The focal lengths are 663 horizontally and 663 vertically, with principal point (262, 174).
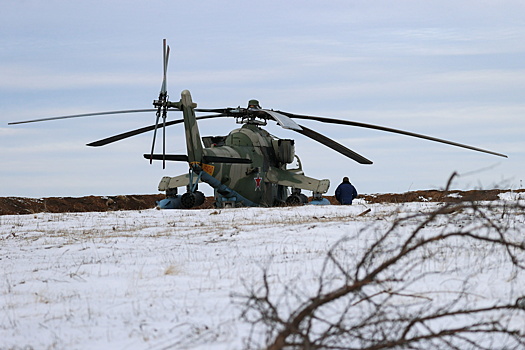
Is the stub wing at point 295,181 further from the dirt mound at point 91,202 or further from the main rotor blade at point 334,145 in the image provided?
the dirt mound at point 91,202

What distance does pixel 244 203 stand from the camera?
21.4 meters

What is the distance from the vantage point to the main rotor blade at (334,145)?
63.8ft

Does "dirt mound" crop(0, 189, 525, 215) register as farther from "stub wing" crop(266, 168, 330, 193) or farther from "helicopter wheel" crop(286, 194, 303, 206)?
"stub wing" crop(266, 168, 330, 193)

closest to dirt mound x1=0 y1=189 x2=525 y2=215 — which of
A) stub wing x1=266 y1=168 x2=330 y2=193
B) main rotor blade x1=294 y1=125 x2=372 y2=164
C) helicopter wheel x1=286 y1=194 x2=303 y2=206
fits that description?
helicopter wheel x1=286 y1=194 x2=303 y2=206

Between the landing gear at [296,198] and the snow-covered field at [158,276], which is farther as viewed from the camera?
the landing gear at [296,198]

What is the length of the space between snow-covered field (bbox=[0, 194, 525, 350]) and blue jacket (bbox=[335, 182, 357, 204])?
7.34 metres

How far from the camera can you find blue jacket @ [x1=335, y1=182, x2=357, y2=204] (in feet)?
67.7

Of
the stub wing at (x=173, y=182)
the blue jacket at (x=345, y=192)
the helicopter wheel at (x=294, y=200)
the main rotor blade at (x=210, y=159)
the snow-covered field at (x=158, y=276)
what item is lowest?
the snow-covered field at (x=158, y=276)

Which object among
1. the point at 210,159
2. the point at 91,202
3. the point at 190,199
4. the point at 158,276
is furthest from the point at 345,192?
the point at 91,202

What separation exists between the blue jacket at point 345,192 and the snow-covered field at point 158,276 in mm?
7336

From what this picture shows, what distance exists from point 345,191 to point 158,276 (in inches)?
523

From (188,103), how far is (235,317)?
14517 mm

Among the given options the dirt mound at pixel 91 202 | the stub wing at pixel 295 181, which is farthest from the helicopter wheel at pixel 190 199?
the dirt mound at pixel 91 202

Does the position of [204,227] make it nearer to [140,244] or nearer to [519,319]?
[140,244]
